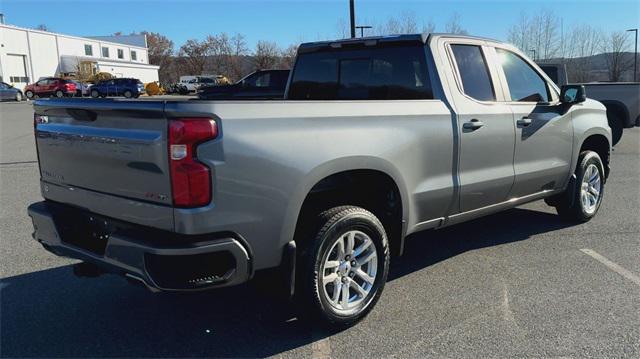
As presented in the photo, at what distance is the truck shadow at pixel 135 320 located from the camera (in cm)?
344

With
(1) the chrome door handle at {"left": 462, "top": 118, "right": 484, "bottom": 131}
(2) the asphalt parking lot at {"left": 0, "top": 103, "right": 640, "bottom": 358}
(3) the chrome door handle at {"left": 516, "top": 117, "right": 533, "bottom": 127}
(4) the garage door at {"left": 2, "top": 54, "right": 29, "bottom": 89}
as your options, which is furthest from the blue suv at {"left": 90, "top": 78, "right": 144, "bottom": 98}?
(1) the chrome door handle at {"left": 462, "top": 118, "right": 484, "bottom": 131}

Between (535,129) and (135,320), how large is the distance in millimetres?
3759

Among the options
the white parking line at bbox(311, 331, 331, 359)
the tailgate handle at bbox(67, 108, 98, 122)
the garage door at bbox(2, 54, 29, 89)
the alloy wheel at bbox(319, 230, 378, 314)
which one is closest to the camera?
the tailgate handle at bbox(67, 108, 98, 122)

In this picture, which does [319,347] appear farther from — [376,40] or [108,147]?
[376,40]

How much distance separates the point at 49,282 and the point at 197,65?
87.6 m

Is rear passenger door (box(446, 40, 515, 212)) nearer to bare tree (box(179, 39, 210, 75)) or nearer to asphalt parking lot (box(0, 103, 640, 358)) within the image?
asphalt parking lot (box(0, 103, 640, 358))

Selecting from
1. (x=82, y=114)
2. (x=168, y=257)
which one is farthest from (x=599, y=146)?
(x=82, y=114)

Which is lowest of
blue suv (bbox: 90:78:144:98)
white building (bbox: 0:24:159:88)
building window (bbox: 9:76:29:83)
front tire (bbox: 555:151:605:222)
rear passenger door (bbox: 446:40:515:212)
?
front tire (bbox: 555:151:605:222)

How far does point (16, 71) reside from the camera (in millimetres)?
56312

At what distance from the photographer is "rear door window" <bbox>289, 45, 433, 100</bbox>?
4.47m

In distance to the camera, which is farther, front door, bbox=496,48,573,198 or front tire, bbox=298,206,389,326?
front door, bbox=496,48,573,198

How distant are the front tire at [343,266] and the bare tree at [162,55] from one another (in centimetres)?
9403

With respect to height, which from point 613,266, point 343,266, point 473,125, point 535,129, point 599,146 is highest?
point 473,125

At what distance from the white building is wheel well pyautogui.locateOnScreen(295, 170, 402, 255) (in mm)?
57134
